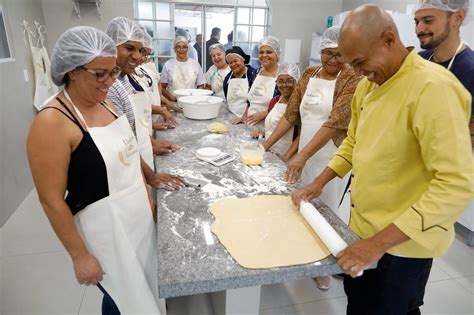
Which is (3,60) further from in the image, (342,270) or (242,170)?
(342,270)

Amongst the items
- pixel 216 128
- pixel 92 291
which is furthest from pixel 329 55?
pixel 92 291

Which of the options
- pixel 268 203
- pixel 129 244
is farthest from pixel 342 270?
pixel 129 244

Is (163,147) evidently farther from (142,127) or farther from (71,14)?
(71,14)

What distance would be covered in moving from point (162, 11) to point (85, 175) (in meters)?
4.71

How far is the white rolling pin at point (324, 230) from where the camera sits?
0.88 m

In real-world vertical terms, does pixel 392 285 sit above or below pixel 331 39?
below

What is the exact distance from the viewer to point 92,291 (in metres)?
1.84

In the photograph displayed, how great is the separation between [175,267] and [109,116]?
2.00ft

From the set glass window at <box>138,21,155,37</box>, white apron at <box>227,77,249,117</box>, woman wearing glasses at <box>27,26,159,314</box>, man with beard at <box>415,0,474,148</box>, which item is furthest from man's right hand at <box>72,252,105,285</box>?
glass window at <box>138,21,155,37</box>

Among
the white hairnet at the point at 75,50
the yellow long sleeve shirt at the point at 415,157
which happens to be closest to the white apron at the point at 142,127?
the white hairnet at the point at 75,50

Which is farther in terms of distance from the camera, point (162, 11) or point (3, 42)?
point (162, 11)

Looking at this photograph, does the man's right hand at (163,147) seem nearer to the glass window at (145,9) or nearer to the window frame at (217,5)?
the window frame at (217,5)

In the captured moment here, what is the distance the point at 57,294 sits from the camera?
1809mm

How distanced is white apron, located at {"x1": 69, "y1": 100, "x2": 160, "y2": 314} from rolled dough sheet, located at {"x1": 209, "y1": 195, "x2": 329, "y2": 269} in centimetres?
30
